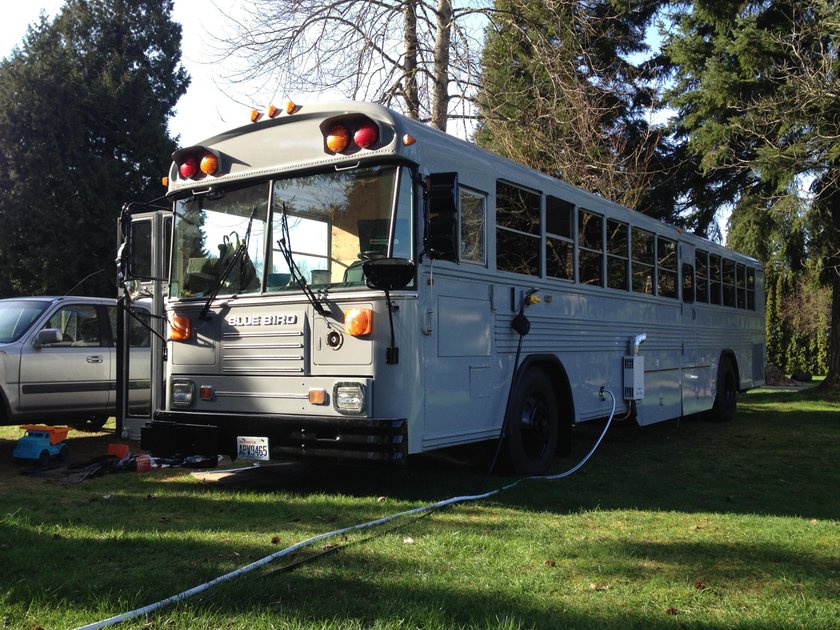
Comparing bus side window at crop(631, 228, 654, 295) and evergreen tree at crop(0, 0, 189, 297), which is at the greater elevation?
evergreen tree at crop(0, 0, 189, 297)

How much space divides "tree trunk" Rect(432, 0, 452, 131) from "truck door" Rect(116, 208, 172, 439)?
20.2 ft

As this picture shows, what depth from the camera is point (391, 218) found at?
5.78 metres

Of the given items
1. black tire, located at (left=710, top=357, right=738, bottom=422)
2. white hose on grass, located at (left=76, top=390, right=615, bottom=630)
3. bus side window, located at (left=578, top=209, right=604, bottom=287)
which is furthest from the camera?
black tire, located at (left=710, top=357, right=738, bottom=422)

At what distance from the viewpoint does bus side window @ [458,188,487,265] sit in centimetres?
648

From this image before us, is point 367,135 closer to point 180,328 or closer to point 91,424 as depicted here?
point 180,328

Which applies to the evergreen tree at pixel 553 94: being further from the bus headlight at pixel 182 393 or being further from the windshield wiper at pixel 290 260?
the bus headlight at pixel 182 393

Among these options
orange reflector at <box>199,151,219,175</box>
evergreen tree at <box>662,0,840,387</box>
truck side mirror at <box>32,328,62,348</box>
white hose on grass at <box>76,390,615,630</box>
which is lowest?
white hose on grass at <box>76,390,615,630</box>

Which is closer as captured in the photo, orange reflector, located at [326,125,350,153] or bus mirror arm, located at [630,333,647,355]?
orange reflector, located at [326,125,350,153]

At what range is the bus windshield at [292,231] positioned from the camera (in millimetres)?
5832

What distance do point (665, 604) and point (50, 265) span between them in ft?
87.9

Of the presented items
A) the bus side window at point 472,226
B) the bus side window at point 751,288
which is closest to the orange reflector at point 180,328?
the bus side window at point 472,226

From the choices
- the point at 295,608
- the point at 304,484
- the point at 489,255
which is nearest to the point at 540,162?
the point at 489,255

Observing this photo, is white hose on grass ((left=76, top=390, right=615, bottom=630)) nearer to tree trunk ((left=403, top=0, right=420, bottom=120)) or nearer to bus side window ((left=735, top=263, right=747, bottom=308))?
bus side window ((left=735, top=263, right=747, bottom=308))

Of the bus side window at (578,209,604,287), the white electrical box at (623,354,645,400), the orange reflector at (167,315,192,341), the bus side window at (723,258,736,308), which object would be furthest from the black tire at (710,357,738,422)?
the orange reflector at (167,315,192,341)
